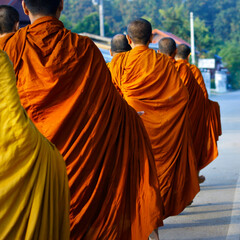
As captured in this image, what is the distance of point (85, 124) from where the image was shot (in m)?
3.01

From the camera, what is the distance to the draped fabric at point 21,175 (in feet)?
6.57

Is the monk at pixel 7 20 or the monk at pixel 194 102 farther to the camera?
the monk at pixel 194 102

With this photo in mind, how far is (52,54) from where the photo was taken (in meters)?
2.94

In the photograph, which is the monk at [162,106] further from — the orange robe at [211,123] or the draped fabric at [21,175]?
the draped fabric at [21,175]

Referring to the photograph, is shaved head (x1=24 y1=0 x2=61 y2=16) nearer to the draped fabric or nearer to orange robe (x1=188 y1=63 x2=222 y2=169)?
the draped fabric

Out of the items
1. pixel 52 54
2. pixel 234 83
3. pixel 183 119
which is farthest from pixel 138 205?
pixel 234 83

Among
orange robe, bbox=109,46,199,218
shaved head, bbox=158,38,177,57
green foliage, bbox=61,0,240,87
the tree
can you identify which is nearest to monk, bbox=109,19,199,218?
orange robe, bbox=109,46,199,218

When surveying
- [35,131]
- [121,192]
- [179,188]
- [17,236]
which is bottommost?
[179,188]

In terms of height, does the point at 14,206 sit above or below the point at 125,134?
above

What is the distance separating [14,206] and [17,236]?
110 millimetres

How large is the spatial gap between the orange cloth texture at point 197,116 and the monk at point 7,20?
8.27 ft

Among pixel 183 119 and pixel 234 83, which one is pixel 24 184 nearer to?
pixel 183 119

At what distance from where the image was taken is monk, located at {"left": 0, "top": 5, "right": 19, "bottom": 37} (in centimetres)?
380

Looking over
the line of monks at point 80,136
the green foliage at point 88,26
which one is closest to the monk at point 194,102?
the line of monks at point 80,136
